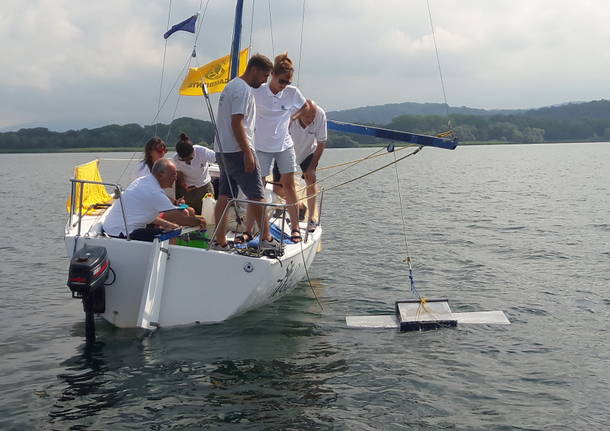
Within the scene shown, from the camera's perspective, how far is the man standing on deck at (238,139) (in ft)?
22.9

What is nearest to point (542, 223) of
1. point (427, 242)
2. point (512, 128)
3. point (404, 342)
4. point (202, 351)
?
point (427, 242)

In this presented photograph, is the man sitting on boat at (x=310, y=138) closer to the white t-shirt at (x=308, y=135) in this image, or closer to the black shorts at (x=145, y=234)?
the white t-shirt at (x=308, y=135)

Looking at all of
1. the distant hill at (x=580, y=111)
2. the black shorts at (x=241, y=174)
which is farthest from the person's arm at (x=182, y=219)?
the distant hill at (x=580, y=111)

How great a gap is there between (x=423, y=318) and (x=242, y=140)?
3.15 metres

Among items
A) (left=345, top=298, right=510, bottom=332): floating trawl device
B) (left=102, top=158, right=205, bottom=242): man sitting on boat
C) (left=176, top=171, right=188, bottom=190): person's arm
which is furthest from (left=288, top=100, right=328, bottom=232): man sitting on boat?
(left=102, top=158, right=205, bottom=242): man sitting on boat

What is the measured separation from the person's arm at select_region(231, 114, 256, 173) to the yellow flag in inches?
208

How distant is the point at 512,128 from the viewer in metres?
123

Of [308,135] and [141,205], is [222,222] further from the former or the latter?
[308,135]

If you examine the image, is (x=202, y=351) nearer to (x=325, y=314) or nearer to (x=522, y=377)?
(x=325, y=314)

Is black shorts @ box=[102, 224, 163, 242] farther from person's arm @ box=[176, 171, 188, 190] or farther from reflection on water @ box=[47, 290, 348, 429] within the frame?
person's arm @ box=[176, 171, 188, 190]

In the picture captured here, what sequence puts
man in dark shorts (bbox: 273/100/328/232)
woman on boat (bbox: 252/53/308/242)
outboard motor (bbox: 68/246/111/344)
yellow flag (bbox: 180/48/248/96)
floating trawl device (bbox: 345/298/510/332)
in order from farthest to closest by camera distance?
yellow flag (bbox: 180/48/248/96)
man in dark shorts (bbox: 273/100/328/232)
floating trawl device (bbox: 345/298/510/332)
woman on boat (bbox: 252/53/308/242)
outboard motor (bbox: 68/246/111/344)

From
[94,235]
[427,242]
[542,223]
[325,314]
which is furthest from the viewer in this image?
[542,223]

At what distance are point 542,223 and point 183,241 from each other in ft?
45.4

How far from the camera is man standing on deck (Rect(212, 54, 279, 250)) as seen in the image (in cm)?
697
